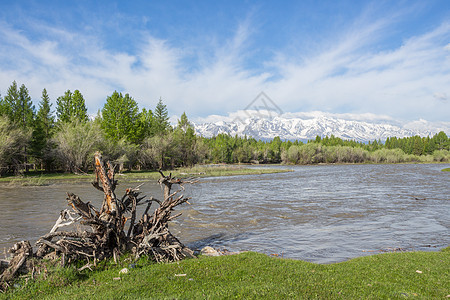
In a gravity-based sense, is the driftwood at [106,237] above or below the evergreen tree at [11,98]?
below

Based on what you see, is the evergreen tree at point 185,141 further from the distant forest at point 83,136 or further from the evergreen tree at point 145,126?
the evergreen tree at point 145,126

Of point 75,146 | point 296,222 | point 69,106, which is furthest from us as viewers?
point 69,106

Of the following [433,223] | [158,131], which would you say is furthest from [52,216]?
[158,131]

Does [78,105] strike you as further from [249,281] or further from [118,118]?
[249,281]

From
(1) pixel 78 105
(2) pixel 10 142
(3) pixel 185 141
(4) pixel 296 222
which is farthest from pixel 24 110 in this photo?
(4) pixel 296 222

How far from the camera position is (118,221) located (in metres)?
10.2

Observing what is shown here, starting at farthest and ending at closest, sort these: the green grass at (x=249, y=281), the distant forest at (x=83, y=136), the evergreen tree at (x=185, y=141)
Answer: the evergreen tree at (x=185, y=141)
the distant forest at (x=83, y=136)
the green grass at (x=249, y=281)

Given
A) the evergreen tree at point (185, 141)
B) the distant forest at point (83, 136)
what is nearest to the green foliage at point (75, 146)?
the distant forest at point (83, 136)

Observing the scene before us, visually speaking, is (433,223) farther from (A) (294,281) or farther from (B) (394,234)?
(A) (294,281)

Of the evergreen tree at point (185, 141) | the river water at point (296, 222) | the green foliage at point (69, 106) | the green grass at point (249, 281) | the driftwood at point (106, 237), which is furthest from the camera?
the evergreen tree at point (185, 141)

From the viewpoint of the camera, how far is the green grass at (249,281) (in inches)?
285

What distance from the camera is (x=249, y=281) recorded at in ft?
26.9

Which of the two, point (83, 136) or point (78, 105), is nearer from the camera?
point (83, 136)

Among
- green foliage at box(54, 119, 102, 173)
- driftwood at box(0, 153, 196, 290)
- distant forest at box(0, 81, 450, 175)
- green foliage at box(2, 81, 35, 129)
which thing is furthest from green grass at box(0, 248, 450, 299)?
green foliage at box(2, 81, 35, 129)
